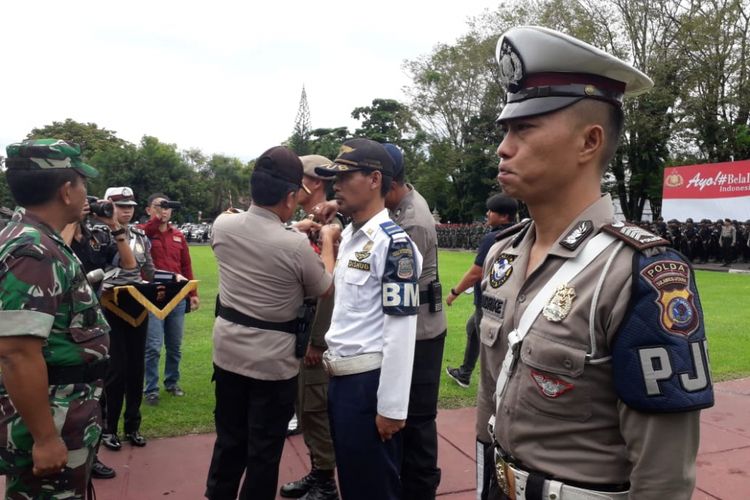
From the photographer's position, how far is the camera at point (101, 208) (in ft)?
12.9

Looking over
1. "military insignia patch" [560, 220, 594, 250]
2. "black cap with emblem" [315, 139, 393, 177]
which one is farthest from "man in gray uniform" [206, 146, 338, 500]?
"military insignia patch" [560, 220, 594, 250]

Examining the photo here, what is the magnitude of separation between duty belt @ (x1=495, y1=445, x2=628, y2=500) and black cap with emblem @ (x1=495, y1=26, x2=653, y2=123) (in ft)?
3.09

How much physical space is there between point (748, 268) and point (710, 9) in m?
15.2

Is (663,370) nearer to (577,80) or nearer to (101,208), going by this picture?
(577,80)

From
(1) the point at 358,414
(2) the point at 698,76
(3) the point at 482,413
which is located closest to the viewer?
(3) the point at 482,413

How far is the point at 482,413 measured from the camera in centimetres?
183

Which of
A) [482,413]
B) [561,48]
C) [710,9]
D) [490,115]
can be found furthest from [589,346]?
[490,115]

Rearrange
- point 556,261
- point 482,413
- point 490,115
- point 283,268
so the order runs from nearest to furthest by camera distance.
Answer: point 556,261 < point 482,413 < point 283,268 < point 490,115

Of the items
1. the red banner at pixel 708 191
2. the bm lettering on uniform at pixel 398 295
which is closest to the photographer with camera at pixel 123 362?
the bm lettering on uniform at pixel 398 295

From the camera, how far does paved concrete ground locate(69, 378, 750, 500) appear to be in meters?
3.59

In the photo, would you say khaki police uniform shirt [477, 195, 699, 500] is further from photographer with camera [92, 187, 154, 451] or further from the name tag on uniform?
photographer with camera [92, 187, 154, 451]

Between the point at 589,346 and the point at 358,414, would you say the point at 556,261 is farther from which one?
the point at 358,414

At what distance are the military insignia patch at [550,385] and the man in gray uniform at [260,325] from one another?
177 centimetres

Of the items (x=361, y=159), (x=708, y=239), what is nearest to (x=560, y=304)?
(x=361, y=159)
